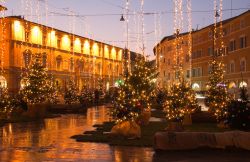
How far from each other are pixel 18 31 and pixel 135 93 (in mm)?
39031

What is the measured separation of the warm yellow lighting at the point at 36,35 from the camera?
60781 millimetres

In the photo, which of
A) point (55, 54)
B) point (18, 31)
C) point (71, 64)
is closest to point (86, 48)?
point (71, 64)

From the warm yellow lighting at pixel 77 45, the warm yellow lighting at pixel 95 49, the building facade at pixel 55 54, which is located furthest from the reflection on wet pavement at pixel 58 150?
the warm yellow lighting at pixel 95 49

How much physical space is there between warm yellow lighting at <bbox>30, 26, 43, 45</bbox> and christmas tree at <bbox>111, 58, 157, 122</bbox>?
33.2 metres

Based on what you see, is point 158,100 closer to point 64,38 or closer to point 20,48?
point 20,48

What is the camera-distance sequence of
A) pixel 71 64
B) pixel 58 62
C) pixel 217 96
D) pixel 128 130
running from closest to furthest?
pixel 128 130
pixel 217 96
pixel 58 62
pixel 71 64

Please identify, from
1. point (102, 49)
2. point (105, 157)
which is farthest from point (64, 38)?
point (105, 157)

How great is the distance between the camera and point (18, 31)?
5756 cm

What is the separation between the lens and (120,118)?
2047 centimetres

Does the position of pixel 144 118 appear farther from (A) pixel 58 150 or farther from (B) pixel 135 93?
(A) pixel 58 150

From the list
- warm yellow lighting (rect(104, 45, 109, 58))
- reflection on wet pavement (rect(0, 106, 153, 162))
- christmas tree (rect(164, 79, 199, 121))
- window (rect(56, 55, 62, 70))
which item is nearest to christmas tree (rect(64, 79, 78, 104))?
window (rect(56, 55, 62, 70))

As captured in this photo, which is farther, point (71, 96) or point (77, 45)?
point (77, 45)

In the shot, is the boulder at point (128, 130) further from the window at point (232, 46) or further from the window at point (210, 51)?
the window at point (210, 51)

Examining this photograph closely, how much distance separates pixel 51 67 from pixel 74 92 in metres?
17.2
